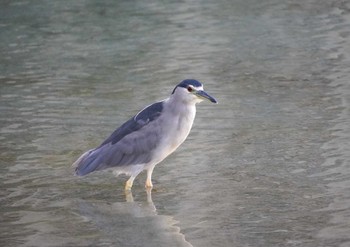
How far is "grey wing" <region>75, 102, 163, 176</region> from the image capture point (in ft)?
28.5

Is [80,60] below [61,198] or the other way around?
below

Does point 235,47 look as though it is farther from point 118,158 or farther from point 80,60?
point 118,158

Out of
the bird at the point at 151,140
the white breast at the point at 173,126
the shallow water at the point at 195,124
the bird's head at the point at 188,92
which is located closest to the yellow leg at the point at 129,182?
the bird at the point at 151,140

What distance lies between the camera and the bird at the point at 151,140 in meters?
8.72

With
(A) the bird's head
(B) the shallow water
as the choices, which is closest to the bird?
(A) the bird's head

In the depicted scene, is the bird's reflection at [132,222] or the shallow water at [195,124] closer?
the bird's reflection at [132,222]

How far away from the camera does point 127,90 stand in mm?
12727

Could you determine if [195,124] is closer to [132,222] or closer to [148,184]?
[148,184]

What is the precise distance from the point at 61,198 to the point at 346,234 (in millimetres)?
2494

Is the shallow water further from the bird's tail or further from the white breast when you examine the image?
the white breast

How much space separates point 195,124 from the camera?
10.9 m

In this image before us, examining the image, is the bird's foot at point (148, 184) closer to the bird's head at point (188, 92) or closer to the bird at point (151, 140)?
the bird at point (151, 140)

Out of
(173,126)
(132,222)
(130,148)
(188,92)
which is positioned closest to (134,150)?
(130,148)

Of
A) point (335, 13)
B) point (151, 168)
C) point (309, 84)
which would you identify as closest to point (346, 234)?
point (151, 168)
